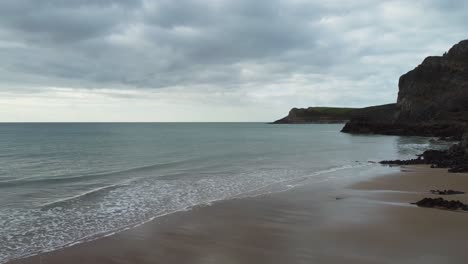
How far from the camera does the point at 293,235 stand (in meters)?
10.0

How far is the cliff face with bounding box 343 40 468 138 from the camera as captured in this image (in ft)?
268

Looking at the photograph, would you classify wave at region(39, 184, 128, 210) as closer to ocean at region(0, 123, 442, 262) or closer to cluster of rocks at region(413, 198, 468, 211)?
ocean at region(0, 123, 442, 262)

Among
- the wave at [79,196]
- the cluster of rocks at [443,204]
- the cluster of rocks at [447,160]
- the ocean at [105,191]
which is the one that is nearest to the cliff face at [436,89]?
the cluster of rocks at [447,160]

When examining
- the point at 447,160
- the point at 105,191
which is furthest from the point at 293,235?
the point at 447,160

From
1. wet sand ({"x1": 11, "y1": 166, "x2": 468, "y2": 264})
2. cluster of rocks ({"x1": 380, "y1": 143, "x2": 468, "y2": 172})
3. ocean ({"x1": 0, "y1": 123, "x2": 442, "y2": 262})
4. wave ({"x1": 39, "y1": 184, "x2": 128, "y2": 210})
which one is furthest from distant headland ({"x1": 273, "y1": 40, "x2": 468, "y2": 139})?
wave ({"x1": 39, "y1": 184, "x2": 128, "y2": 210})

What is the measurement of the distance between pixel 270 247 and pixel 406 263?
2.80 metres

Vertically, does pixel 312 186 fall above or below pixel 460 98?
below

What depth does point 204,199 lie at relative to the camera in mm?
15680

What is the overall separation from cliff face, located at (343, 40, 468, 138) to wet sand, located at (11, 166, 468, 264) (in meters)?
67.7

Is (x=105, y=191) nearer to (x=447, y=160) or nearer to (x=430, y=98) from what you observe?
(x=447, y=160)

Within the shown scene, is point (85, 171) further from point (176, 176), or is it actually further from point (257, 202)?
point (257, 202)

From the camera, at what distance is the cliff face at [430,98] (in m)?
81.7

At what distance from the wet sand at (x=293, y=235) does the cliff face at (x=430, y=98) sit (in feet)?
→ 222

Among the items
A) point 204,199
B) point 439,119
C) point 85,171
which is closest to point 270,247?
point 204,199
